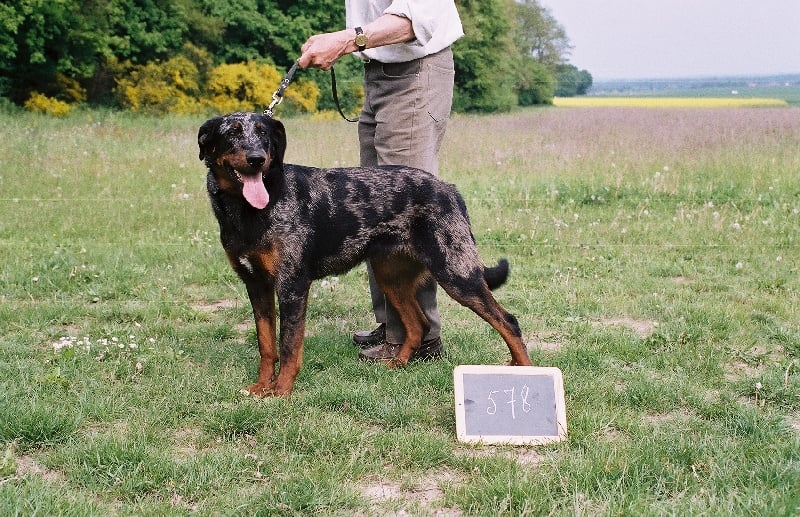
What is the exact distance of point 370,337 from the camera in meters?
4.98

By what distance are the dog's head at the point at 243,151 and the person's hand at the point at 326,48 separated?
15.9 inches

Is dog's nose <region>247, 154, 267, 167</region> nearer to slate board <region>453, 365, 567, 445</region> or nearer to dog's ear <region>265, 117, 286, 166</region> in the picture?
dog's ear <region>265, 117, 286, 166</region>

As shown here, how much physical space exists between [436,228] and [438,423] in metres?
1.08

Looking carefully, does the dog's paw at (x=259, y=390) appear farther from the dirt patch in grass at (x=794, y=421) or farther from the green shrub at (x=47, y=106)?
the green shrub at (x=47, y=106)

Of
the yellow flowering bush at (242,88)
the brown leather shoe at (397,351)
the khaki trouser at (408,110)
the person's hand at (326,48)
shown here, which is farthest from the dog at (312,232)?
the yellow flowering bush at (242,88)

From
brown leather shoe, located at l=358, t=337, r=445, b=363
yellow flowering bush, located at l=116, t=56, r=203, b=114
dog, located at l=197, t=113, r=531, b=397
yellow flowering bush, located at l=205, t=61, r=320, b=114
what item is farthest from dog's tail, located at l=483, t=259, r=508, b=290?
yellow flowering bush, located at l=205, t=61, r=320, b=114

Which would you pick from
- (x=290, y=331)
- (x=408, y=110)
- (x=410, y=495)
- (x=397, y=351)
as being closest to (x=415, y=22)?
(x=408, y=110)

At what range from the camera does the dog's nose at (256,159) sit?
12.0ft

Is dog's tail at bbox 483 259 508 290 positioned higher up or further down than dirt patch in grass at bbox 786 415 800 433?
higher up

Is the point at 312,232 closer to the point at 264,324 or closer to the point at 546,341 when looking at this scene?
the point at 264,324

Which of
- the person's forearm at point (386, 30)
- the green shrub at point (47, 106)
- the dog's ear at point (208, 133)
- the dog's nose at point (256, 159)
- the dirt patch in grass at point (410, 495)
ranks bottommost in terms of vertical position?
the dirt patch in grass at point (410, 495)

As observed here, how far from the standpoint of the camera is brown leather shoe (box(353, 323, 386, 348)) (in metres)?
4.96

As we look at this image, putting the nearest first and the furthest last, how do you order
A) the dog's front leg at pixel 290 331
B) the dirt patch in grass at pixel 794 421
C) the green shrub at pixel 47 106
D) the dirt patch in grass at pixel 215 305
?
the dirt patch in grass at pixel 794 421, the dog's front leg at pixel 290 331, the dirt patch in grass at pixel 215 305, the green shrub at pixel 47 106

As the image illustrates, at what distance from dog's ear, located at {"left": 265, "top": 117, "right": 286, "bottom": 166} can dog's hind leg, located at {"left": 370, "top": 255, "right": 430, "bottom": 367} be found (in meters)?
0.87
